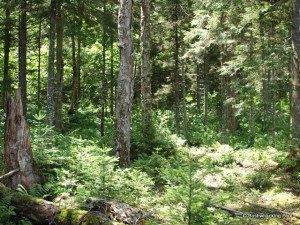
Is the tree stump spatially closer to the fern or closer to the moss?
the fern

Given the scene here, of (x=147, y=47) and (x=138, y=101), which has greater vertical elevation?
(x=147, y=47)

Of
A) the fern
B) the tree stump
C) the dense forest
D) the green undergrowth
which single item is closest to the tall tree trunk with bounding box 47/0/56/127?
the dense forest

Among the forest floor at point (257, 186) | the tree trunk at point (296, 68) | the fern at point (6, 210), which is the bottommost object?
the forest floor at point (257, 186)

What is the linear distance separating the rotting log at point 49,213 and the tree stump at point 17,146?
0.62m

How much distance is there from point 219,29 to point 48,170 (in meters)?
10.8

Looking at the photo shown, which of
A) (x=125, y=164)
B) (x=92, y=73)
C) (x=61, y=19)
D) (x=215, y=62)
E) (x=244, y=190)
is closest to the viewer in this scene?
(x=244, y=190)

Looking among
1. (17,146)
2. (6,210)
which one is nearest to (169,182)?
(6,210)

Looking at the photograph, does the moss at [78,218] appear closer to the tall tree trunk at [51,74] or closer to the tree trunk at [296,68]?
the tree trunk at [296,68]

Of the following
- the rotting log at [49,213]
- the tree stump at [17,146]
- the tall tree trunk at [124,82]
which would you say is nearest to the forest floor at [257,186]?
the rotting log at [49,213]

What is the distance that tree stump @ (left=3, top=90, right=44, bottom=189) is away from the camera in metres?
6.41

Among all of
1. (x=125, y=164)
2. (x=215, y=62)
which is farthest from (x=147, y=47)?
(x=215, y=62)

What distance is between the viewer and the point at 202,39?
1634 cm

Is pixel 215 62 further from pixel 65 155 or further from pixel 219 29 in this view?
pixel 65 155

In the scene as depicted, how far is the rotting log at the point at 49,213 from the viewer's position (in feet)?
16.7
